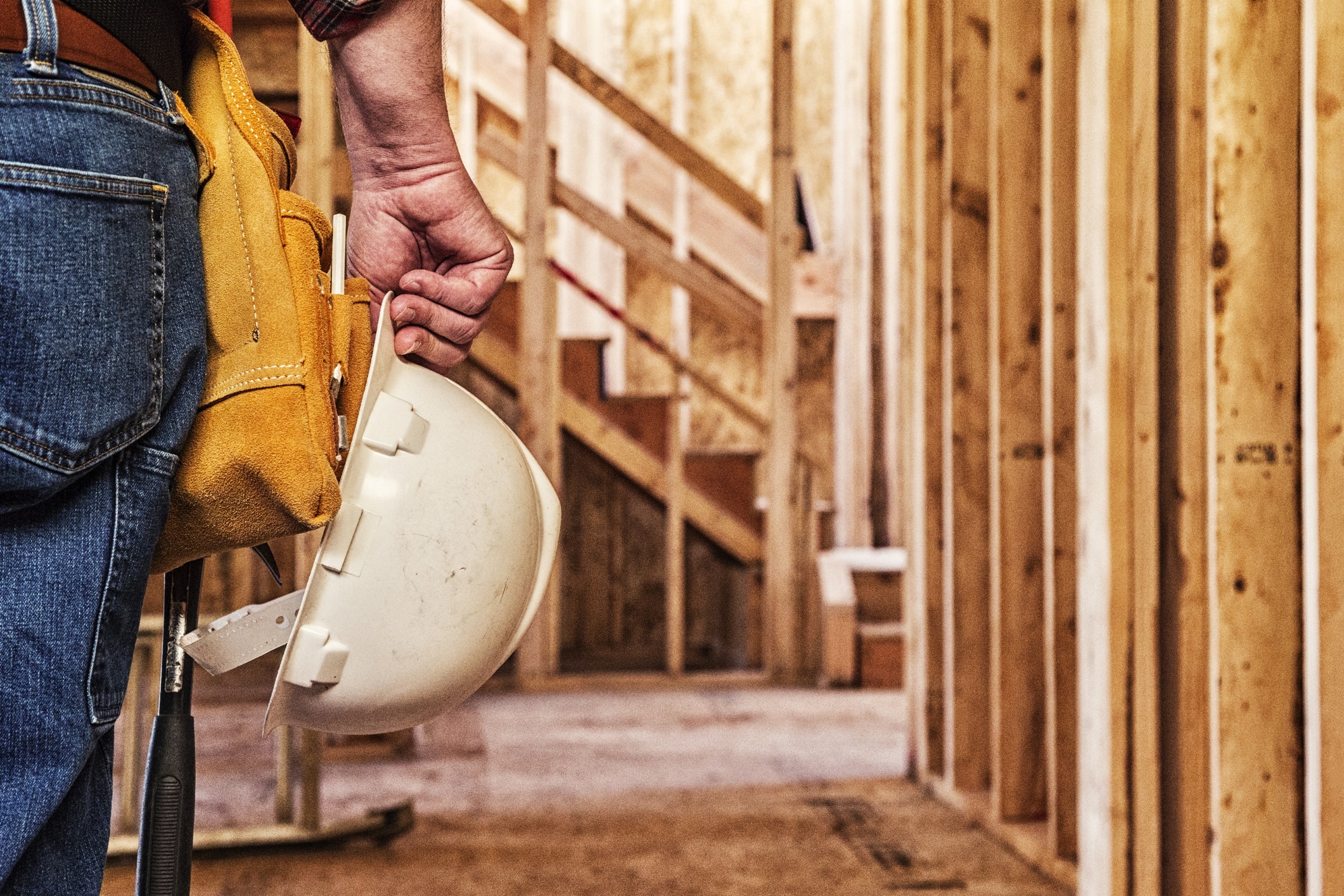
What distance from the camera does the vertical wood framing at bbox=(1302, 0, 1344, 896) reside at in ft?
4.96

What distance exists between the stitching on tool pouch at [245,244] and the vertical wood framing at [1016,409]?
1.97m

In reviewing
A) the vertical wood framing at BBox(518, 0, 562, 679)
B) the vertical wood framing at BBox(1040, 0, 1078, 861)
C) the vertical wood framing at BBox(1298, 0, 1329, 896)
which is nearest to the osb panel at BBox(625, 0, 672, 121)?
the vertical wood framing at BBox(518, 0, 562, 679)

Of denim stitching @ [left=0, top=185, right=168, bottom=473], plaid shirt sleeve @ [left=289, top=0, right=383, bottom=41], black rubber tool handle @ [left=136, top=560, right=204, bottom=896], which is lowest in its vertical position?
black rubber tool handle @ [left=136, top=560, right=204, bottom=896]

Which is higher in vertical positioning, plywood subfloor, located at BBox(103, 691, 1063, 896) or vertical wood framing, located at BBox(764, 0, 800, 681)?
vertical wood framing, located at BBox(764, 0, 800, 681)

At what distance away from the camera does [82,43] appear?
2.55 ft

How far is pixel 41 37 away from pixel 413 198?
0.37 metres

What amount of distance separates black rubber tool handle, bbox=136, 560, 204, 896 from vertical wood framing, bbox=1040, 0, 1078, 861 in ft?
5.85

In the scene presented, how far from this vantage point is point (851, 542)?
5.51 meters

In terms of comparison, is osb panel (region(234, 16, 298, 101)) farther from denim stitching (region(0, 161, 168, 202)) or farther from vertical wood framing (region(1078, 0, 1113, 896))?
denim stitching (region(0, 161, 168, 202))

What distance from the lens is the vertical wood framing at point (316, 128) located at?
10.1 ft

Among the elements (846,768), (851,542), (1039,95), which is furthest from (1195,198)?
(851,542)

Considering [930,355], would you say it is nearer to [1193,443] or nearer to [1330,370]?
[1193,443]

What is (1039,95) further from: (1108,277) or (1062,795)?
(1062,795)

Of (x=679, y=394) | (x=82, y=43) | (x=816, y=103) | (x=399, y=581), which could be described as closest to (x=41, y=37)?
(x=82, y=43)
